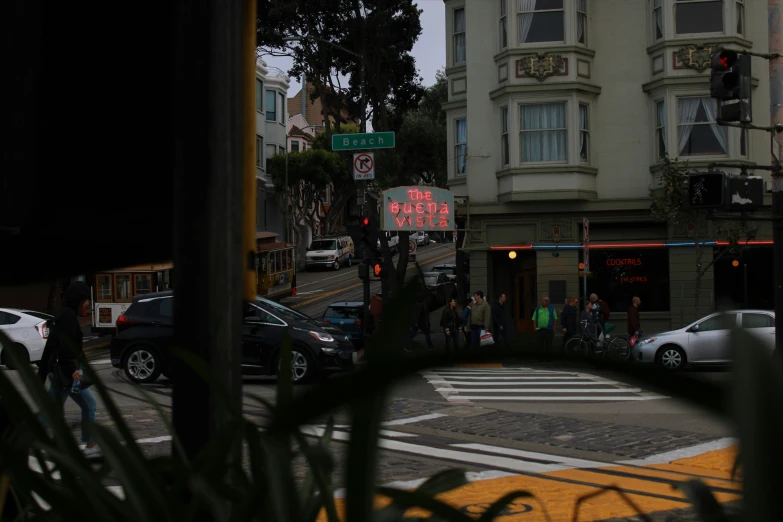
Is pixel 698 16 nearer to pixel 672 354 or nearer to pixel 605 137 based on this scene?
pixel 605 137

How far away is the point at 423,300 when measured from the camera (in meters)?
0.71

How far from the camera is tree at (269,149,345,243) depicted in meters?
55.3

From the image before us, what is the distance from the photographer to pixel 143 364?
1681cm

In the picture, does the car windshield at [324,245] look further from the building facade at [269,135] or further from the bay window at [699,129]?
the bay window at [699,129]

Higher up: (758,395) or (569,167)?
(569,167)

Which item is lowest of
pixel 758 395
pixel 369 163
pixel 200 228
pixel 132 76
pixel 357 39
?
pixel 758 395

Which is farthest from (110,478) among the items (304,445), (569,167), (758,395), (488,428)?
(569,167)

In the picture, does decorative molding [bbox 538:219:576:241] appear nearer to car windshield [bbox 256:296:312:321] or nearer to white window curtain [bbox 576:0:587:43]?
white window curtain [bbox 576:0:587:43]

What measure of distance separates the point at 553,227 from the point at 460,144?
4.24m

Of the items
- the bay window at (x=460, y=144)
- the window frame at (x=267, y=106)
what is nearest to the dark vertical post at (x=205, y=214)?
the bay window at (x=460, y=144)

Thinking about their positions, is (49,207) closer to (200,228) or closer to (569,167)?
(200,228)

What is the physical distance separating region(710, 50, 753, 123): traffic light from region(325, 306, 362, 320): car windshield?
13.8 m

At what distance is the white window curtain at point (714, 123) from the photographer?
23.6 m

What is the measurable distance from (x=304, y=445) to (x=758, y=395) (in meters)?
0.47
